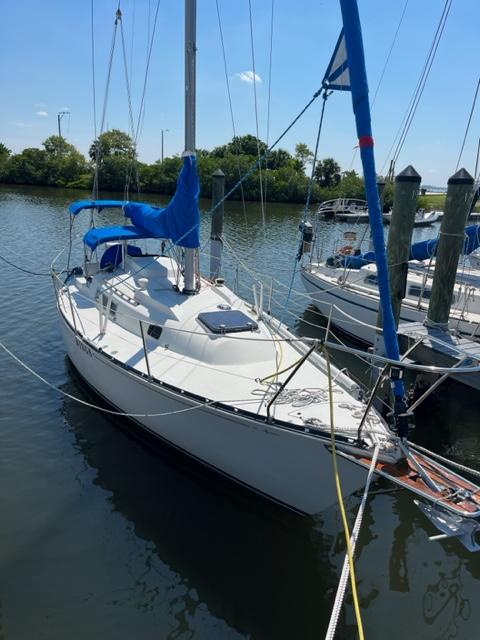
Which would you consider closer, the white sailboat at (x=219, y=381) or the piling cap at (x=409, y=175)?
the white sailboat at (x=219, y=381)

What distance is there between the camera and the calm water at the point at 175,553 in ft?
18.5

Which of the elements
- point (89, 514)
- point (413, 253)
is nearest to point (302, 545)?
point (89, 514)

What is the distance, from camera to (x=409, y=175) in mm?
9852

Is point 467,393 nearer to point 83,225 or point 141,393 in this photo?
point 141,393

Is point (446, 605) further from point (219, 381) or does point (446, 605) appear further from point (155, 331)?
point (155, 331)

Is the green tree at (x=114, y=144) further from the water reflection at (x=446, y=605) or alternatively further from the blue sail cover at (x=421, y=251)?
the water reflection at (x=446, y=605)

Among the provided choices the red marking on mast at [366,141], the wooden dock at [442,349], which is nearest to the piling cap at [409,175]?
the wooden dock at [442,349]

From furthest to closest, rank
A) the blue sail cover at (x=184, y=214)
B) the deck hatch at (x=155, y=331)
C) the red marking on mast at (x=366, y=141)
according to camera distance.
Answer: the deck hatch at (x=155, y=331) < the blue sail cover at (x=184, y=214) < the red marking on mast at (x=366, y=141)

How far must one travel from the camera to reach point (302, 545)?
679cm

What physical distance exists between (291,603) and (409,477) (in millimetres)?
2218

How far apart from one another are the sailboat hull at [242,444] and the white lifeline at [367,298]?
570 centimetres

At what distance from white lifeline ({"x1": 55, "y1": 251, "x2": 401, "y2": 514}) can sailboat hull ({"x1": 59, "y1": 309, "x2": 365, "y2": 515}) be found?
0.02m

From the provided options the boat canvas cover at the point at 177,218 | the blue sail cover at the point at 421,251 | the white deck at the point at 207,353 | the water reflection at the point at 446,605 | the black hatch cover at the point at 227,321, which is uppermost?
the boat canvas cover at the point at 177,218

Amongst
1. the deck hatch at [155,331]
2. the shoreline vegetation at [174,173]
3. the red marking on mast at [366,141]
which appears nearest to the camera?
the red marking on mast at [366,141]
